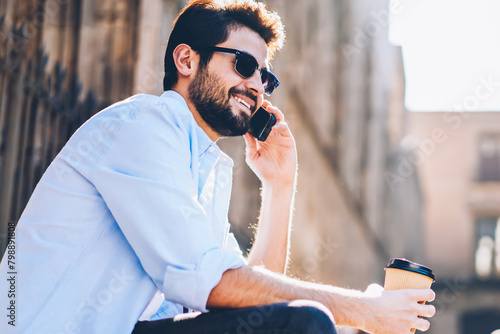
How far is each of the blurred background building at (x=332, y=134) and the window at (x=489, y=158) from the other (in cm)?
8

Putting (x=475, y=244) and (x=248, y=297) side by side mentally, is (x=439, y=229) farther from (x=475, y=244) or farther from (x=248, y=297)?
(x=248, y=297)

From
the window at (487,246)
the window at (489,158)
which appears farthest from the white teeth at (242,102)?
the window at (489,158)

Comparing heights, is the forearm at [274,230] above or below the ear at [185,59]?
below

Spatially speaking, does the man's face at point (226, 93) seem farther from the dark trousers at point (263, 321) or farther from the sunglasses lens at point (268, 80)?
the dark trousers at point (263, 321)

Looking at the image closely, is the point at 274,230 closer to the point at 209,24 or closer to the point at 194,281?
the point at 209,24

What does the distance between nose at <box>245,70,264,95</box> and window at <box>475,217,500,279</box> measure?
36.4 metres

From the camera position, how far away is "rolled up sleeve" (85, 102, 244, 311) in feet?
6.55

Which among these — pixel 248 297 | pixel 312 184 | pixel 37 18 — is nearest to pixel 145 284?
pixel 248 297

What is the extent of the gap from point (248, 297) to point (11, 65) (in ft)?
8.55

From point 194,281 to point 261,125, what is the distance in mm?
1520

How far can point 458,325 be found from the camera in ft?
120

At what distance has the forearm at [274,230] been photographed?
10.1 feet

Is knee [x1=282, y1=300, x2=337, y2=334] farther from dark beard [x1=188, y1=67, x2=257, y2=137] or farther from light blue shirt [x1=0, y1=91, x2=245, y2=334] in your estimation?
dark beard [x1=188, y1=67, x2=257, y2=137]

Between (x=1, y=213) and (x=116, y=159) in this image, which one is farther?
(x=1, y=213)
